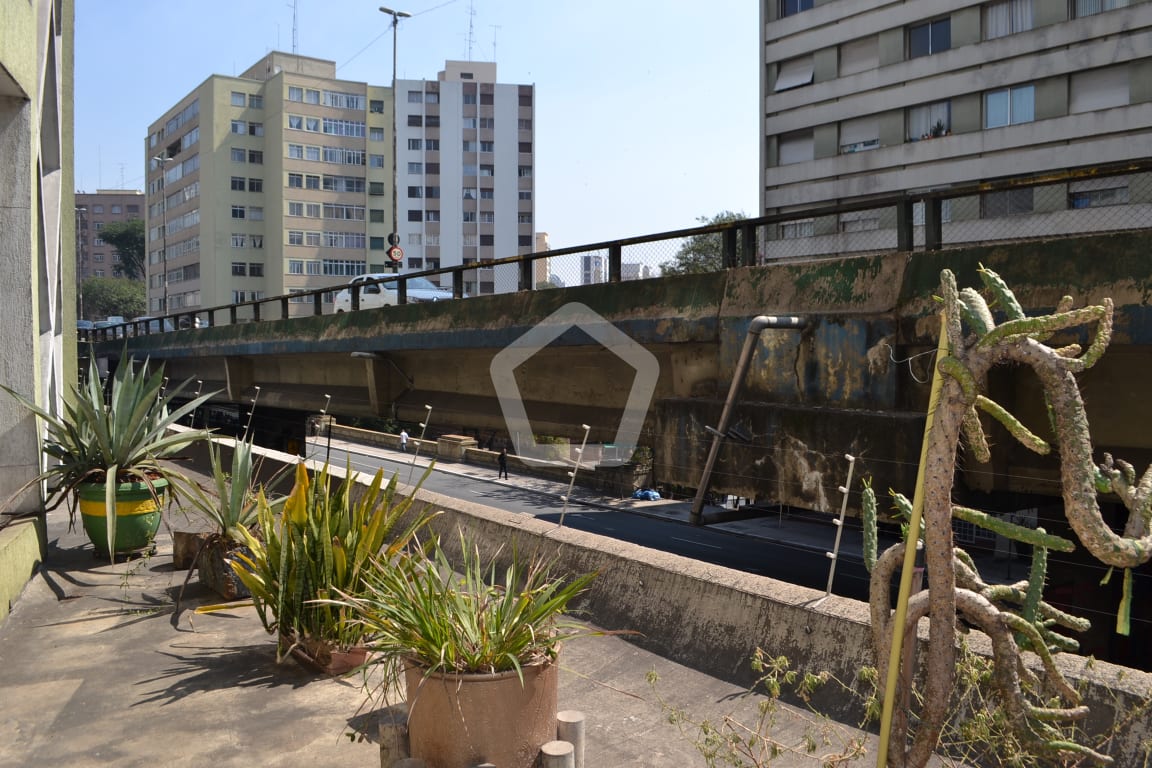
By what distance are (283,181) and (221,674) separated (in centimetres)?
8923

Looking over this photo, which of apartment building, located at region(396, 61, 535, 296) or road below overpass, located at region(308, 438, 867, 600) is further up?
apartment building, located at region(396, 61, 535, 296)

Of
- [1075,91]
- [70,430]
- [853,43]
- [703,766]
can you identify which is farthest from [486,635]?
[853,43]

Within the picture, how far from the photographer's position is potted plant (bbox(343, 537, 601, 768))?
423cm

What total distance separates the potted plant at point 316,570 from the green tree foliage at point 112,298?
15027 cm

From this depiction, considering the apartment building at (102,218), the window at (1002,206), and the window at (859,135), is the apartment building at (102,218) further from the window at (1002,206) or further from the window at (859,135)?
the window at (1002,206)

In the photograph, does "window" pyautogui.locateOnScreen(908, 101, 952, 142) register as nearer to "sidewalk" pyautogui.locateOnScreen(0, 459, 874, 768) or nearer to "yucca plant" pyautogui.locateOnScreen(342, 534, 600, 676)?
"sidewalk" pyautogui.locateOnScreen(0, 459, 874, 768)

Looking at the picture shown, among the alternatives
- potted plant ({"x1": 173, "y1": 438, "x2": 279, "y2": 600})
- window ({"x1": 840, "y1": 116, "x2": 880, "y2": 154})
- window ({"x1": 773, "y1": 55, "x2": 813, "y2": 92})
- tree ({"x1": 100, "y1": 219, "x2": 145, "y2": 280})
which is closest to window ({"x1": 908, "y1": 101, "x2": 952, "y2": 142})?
window ({"x1": 840, "y1": 116, "x2": 880, "y2": 154})

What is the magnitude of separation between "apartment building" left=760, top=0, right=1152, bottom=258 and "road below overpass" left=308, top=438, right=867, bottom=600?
30.8 ft

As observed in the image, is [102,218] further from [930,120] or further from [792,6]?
[930,120]

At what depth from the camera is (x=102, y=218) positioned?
191m

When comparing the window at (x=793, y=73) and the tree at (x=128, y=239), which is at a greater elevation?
the tree at (x=128, y=239)

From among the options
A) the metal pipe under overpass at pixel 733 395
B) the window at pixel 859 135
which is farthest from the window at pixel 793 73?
the metal pipe under overpass at pixel 733 395

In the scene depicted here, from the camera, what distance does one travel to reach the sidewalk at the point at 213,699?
484 cm

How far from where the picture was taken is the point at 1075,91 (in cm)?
3406
